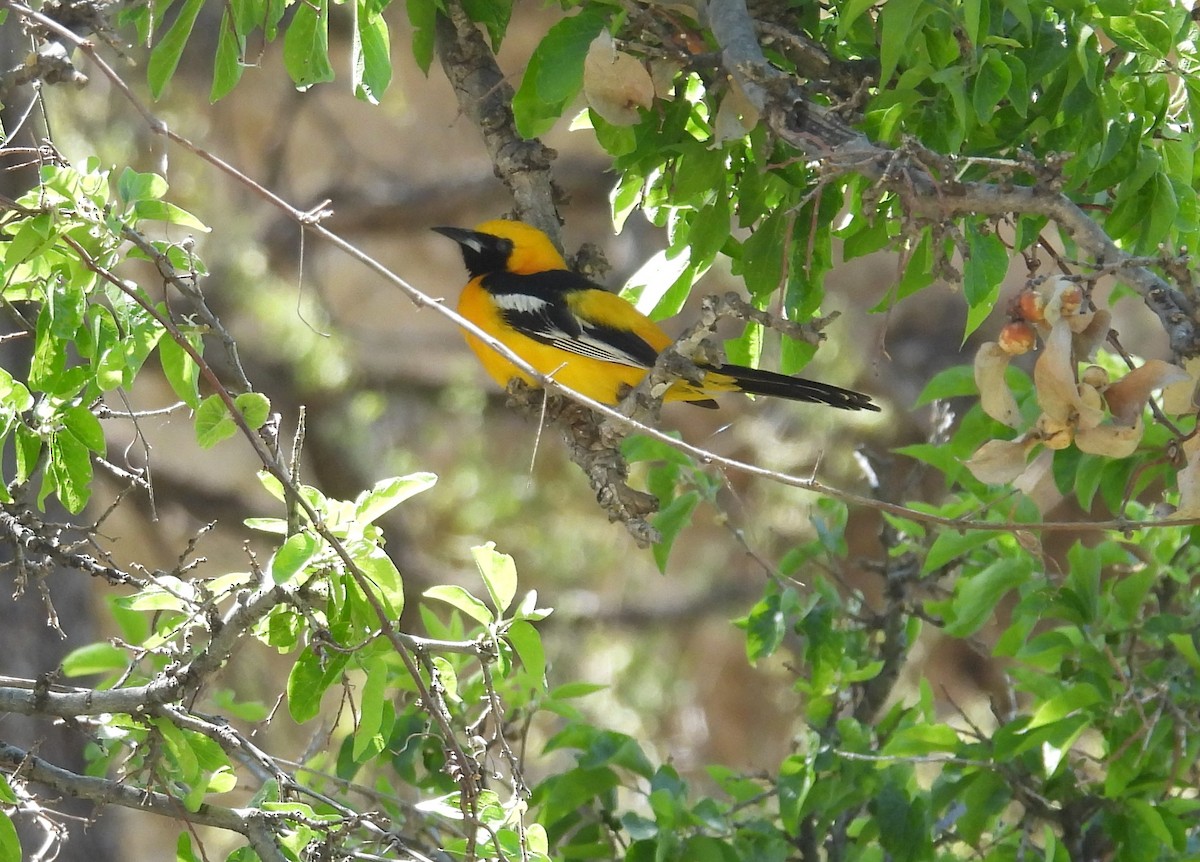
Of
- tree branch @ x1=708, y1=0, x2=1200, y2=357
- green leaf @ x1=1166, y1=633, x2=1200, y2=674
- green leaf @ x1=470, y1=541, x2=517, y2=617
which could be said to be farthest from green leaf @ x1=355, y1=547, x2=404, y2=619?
green leaf @ x1=1166, y1=633, x2=1200, y2=674

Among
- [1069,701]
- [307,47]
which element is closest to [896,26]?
[307,47]

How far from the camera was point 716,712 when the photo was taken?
9.51 m

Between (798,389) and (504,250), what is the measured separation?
4.26 ft

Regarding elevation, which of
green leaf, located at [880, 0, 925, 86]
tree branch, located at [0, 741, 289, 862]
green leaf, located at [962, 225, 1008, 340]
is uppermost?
green leaf, located at [880, 0, 925, 86]

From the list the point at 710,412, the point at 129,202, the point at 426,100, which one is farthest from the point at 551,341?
the point at 426,100

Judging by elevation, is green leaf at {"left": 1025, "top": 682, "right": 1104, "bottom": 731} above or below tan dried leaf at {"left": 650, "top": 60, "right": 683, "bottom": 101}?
below

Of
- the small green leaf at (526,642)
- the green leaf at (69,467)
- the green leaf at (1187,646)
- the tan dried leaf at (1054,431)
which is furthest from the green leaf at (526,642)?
the green leaf at (1187,646)

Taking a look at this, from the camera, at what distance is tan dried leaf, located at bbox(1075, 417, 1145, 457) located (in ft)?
5.60

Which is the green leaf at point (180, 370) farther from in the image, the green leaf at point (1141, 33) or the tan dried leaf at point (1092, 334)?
the green leaf at point (1141, 33)

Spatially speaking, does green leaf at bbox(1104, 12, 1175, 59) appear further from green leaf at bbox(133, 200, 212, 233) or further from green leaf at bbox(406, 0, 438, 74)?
green leaf at bbox(133, 200, 212, 233)

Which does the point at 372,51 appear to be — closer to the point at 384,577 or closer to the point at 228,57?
the point at 228,57

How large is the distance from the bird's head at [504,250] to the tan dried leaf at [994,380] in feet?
5.44

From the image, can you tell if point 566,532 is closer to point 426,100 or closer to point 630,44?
point 426,100

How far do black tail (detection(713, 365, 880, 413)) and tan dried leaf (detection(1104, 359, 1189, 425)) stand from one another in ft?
4.34
